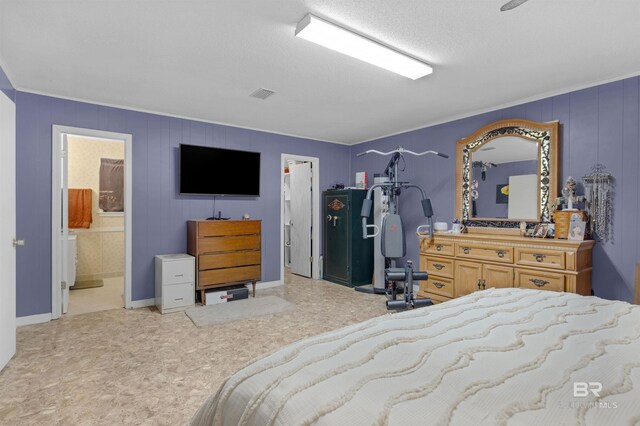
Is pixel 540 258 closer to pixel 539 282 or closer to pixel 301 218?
pixel 539 282

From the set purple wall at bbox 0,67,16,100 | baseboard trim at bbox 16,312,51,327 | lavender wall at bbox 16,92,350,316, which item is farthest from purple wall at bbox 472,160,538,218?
baseboard trim at bbox 16,312,51,327

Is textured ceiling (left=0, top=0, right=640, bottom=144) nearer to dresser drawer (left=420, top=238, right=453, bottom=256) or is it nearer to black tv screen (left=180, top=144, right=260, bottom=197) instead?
black tv screen (left=180, top=144, right=260, bottom=197)

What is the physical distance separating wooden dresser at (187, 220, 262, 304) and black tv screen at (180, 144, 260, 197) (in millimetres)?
519

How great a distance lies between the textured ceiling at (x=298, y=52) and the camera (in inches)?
82.7

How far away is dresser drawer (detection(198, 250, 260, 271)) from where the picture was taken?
167 inches

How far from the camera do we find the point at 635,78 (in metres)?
3.05

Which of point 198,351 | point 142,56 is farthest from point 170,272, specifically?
point 142,56

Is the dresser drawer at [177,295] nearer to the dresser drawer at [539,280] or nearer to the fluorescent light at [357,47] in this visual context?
the fluorescent light at [357,47]

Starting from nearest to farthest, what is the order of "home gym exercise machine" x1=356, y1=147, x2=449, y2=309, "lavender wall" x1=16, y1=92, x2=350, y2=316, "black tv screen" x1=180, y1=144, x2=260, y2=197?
1. "lavender wall" x1=16, y1=92, x2=350, y2=316
2. "home gym exercise machine" x1=356, y1=147, x2=449, y2=309
3. "black tv screen" x1=180, y1=144, x2=260, y2=197

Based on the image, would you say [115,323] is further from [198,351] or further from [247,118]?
[247,118]

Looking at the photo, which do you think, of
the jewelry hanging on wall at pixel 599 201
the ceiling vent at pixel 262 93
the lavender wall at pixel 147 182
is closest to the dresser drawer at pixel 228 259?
the lavender wall at pixel 147 182

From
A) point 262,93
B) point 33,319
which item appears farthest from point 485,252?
point 33,319

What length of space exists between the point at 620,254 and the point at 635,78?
5.24ft

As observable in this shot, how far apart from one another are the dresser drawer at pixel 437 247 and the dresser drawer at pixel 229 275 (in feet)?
7.34
